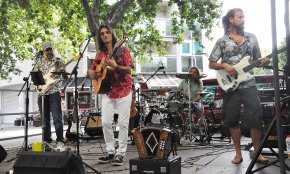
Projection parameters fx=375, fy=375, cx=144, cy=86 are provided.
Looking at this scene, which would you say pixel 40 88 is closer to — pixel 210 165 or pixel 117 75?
pixel 117 75

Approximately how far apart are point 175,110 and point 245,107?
3.94 metres

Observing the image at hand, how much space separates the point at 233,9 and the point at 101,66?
1981 mm

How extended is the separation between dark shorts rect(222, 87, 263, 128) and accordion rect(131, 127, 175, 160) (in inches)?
A: 49.5

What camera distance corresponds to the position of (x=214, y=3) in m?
15.0

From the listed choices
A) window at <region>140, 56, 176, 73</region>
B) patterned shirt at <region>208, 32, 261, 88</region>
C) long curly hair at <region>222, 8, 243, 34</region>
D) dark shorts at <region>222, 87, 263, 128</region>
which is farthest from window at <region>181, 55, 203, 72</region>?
dark shorts at <region>222, 87, 263, 128</region>

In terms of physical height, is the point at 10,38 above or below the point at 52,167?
above

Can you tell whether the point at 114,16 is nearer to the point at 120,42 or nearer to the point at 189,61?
the point at 120,42

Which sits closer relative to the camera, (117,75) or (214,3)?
(117,75)

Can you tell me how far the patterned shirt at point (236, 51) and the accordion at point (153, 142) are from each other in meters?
1.48

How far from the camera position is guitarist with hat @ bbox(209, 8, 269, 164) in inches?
192

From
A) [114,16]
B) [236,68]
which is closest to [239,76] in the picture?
[236,68]

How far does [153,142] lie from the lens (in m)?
4.00

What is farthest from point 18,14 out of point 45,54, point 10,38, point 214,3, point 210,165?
point 210,165

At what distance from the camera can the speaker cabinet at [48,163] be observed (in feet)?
11.3
